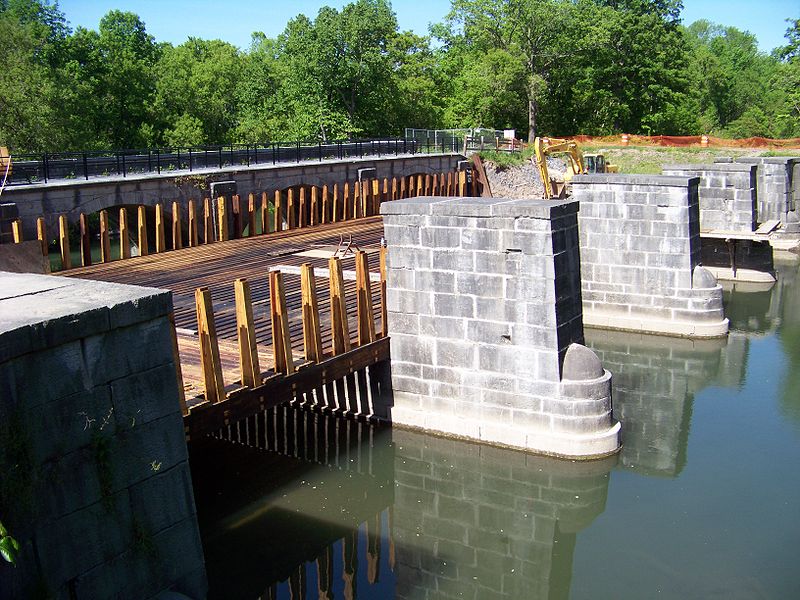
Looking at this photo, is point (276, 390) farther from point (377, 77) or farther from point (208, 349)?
point (377, 77)

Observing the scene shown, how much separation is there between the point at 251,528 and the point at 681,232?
467 inches

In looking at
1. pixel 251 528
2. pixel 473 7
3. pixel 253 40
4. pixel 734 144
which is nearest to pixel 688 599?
pixel 251 528

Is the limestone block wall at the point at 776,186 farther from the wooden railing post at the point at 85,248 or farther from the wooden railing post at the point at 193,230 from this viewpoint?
the wooden railing post at the point at 85,248

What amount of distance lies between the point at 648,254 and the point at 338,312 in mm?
9043

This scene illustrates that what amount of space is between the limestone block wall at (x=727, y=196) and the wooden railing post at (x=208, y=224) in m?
13.1

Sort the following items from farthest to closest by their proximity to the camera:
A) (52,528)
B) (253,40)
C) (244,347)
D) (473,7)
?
(253,40), (473,7), (244,347), (52,528)

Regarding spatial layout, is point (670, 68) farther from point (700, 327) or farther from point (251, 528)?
point (251, 528)

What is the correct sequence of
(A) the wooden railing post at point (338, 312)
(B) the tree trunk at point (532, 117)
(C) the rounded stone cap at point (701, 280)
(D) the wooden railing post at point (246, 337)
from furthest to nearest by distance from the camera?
(B) the tree trunk at point (532, 117)
(C) the rounded stone cap at point (701, 280)
(A) the wooden railing post at point (338, 312)
(D) the wooden railing post at point (246, 337)

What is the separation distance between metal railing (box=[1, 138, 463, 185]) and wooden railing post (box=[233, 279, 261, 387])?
14088 millimetres

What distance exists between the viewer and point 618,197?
1919cm

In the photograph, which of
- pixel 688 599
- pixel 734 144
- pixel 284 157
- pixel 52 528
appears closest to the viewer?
pixel 52 528

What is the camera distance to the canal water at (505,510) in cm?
1029

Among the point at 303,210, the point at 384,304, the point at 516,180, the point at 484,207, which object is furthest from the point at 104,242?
the point at 516,180

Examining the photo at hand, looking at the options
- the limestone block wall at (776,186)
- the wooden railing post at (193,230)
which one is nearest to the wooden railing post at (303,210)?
the wooden railing post at (193,230)
